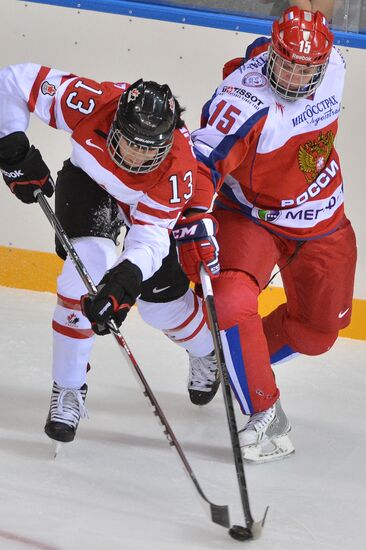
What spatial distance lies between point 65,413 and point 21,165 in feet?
2.27

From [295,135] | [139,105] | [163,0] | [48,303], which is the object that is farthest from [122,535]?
[163,0]

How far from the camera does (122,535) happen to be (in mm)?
2652

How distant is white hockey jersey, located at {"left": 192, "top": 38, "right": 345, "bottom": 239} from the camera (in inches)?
126

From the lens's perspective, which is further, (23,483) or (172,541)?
(23,483)

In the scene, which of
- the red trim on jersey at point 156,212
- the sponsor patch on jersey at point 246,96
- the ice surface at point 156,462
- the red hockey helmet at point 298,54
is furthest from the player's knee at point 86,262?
the red hockey helmet at point 298,54

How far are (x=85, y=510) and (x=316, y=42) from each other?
1.40m

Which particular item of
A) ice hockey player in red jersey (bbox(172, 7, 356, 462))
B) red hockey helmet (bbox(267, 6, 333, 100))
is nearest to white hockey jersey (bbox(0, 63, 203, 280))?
ice hockey player in red jersey (bbox(172, 7, 356, 462))

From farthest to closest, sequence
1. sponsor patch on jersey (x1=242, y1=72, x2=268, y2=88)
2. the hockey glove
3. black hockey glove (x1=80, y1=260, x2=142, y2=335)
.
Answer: sponsor patch on jersey (x1=242, y1=72, x2=268, y2=88) < the hockey glove < black hockey glove (x1=80, y1=260, x2=142, y2=335)

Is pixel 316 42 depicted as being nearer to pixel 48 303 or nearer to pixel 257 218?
pixel 257 218

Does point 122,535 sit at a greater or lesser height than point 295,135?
lesser

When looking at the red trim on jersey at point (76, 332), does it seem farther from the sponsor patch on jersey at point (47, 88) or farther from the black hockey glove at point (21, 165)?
the sponsor patch on jersey at point (47, 88)

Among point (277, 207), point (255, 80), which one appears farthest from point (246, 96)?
point (277, 207)

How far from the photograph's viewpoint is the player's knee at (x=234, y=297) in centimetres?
314

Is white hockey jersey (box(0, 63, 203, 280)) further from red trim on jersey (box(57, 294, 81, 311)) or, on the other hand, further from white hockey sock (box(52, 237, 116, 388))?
red trim on jersey (box(57, 294, 81, 311))
